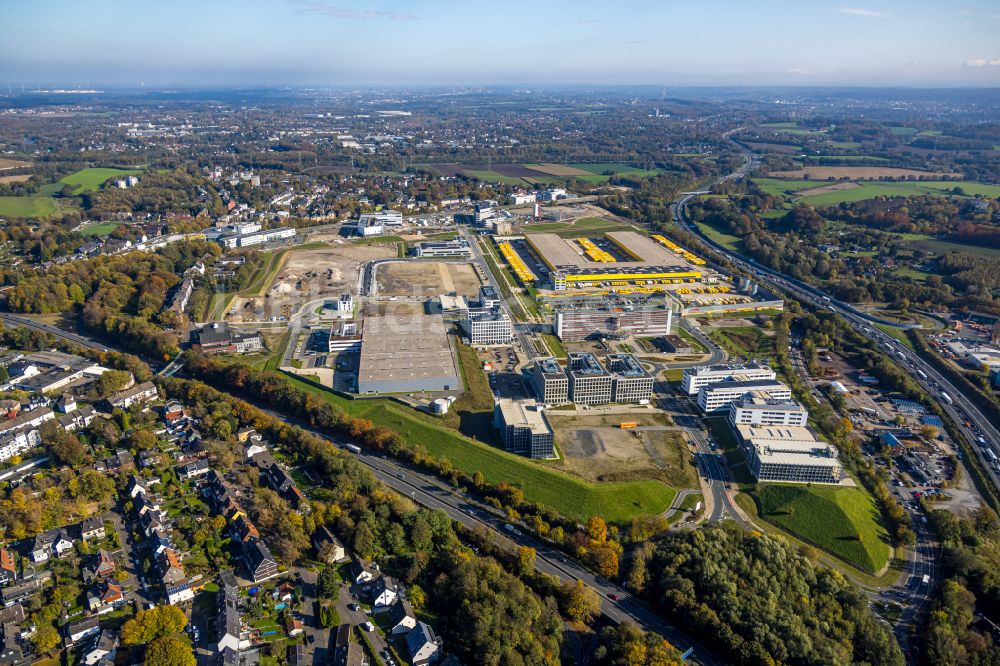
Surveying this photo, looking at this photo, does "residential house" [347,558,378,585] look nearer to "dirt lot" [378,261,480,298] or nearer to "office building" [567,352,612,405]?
"office building" [567,352,612,405]

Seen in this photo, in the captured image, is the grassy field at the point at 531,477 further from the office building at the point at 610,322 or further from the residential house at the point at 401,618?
the office building at the point at 610,322

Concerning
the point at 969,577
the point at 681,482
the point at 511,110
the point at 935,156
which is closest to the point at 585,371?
the point at 681,482

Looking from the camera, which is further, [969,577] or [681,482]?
[681,482]

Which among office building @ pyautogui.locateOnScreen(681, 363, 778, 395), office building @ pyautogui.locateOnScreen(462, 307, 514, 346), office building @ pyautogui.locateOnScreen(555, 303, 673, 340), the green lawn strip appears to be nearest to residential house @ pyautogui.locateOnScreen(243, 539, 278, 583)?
office building @ pyautogui.locateOnScreen(462, 307, 514, 346)

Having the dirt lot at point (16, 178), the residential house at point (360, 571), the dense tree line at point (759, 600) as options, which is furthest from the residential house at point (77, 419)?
the dirt lot at point (16, 178)

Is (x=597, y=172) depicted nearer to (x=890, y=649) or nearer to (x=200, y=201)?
(x=200, y=201)

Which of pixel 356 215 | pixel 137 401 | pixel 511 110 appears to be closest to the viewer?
pixel 137 401

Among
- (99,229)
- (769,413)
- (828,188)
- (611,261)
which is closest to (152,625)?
(769,413)
